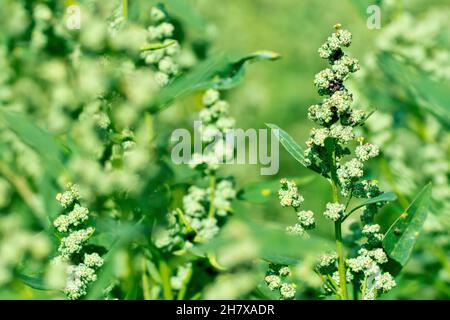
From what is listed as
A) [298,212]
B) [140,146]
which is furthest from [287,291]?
[140,146]

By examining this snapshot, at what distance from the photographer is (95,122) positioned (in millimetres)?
1392

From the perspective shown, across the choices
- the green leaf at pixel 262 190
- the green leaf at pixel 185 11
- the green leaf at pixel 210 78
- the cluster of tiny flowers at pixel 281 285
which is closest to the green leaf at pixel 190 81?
the green leaf at pixel 210 78

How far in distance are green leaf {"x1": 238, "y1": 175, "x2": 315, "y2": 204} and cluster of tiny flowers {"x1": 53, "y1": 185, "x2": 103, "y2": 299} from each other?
0.45 m

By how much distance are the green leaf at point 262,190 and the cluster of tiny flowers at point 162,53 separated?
275 millimetres

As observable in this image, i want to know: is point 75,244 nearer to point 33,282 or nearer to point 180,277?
point 33,282

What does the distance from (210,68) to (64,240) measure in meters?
0.43

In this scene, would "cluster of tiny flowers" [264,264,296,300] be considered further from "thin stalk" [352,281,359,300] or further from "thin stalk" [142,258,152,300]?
"thin stalk" [142,258,152,300]

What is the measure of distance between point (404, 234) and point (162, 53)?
0.56 m

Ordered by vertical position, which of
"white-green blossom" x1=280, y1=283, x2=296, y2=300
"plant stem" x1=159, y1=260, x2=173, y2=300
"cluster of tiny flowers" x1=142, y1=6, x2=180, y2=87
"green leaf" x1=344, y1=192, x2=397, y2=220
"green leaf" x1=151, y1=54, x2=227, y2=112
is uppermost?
"cluster of tiny flowers" x1=142, y1=6, x2=180, y2=87

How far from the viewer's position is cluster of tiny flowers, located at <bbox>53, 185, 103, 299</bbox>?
1095 millimetres

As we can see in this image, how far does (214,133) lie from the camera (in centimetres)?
138

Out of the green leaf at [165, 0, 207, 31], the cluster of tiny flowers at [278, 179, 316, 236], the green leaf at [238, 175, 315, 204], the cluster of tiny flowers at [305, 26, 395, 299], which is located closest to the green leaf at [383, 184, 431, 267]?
the cluster of tiny flowers at [305, 26, 395, 299]
